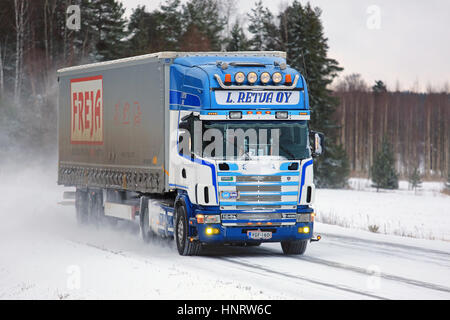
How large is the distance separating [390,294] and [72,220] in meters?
17.0

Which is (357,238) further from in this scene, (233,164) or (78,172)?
(78,172)

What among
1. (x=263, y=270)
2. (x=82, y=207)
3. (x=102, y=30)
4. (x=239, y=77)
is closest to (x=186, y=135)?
(x=239, y=77)

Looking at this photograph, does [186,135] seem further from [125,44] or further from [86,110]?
[125,44]

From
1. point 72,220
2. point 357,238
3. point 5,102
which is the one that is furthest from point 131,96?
point 5,102

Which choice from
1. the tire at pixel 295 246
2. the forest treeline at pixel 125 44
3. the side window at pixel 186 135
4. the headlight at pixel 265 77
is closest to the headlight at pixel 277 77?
the headlight at pixel 265 77

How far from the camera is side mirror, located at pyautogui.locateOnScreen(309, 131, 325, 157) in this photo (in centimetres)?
1670

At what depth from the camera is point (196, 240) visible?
53.8ft

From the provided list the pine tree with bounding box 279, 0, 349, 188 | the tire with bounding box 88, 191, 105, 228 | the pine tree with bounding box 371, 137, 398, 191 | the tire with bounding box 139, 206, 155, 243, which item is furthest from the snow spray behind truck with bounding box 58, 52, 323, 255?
the pine tree with bounding box 371, 137, 398, 191

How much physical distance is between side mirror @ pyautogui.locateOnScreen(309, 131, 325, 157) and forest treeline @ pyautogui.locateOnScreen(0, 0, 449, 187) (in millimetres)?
34989

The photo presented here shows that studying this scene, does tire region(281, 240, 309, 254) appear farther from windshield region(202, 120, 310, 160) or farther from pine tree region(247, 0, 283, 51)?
pine tree region(247, 0, 283, 51)

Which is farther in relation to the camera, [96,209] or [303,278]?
[96,209]

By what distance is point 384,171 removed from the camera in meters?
62.4

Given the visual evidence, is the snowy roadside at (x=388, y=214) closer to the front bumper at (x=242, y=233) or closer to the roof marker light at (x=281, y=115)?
the front bumper at (x=242, y=233)

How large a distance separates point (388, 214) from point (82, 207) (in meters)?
13.7
